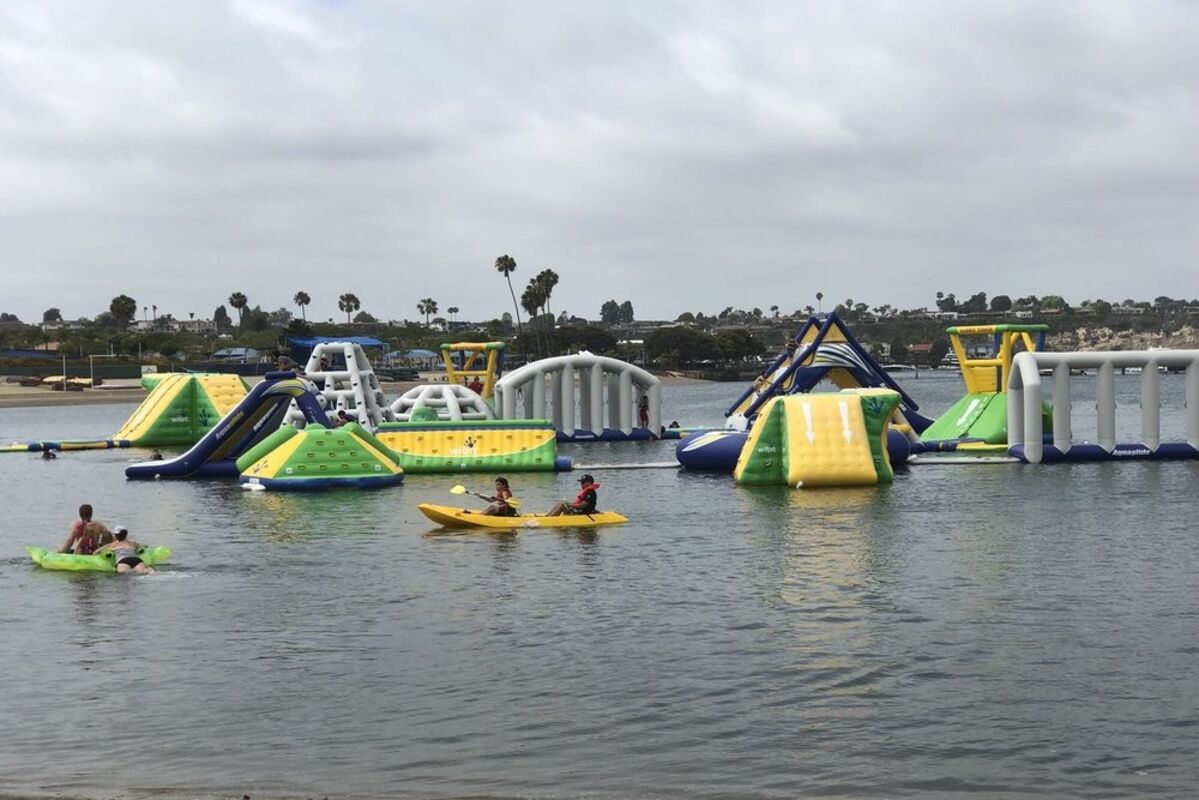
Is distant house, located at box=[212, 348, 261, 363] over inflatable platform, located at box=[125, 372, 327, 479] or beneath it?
over

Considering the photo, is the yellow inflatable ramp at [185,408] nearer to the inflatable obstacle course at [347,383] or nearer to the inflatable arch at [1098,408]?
the inflatable obstacle course at [347,383]

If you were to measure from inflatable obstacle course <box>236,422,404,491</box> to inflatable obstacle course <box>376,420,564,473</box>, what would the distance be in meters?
4.17

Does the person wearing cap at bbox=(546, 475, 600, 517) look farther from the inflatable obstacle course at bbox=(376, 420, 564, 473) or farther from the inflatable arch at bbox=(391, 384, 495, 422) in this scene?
the inflatable arch at bbox=(391, 384, 495, 422)

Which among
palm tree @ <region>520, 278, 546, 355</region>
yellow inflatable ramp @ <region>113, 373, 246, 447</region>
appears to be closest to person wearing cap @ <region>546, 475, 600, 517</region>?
yellow inflatable ramp @ <region>113, 373, 246, 447</region>

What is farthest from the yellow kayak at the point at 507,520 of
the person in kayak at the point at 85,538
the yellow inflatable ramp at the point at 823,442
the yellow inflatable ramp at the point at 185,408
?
the yellow inflatable ramp at the point at 185,408

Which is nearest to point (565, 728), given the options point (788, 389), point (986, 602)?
point (986, 602)

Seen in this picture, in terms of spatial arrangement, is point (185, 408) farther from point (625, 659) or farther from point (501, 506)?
point (625, 659)

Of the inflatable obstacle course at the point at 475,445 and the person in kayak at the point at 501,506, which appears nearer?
the person in kayak at the point at 501,506

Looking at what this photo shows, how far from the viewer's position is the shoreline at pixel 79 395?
138 m

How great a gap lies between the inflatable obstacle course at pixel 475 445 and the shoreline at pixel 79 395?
279 feet

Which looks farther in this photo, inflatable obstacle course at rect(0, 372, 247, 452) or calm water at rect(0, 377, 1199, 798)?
inflatable obstacle course at rect(0, 372, 247, 452)

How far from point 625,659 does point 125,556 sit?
38.0 ft

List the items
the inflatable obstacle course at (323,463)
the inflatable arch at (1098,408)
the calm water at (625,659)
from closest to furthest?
the calm water at (625,659), the inflatable obstacle course at (323,463), the inflatable arch at (1098,408)

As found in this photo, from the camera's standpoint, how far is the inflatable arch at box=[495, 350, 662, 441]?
62.2 m
